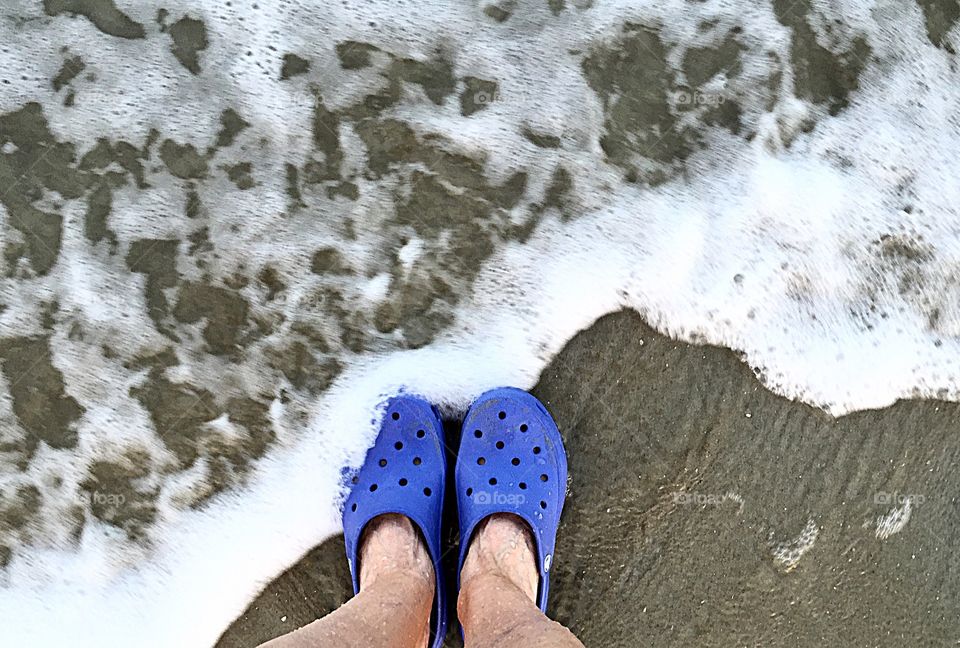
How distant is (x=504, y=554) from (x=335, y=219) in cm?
100

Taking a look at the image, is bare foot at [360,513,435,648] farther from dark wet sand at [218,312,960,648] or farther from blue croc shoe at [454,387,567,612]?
dark wet sand at [218,312,960,648]

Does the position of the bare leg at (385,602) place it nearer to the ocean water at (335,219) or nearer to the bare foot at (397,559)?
the bare foot at (397,559)

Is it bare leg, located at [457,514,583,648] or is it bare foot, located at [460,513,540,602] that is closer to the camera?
bare leg, located at [457,514,583,648]

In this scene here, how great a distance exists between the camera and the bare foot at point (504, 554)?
5.22 feet

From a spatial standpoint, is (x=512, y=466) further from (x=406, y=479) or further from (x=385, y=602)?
(x=385, y=602)

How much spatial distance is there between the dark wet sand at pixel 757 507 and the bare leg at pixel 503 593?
268 millimetres

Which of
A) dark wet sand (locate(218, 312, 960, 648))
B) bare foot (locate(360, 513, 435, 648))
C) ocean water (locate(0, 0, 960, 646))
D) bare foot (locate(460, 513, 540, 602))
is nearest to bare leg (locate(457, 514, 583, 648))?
bare foot (locate(460, 513, 540, 602))

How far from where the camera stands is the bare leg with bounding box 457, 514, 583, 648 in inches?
49.8

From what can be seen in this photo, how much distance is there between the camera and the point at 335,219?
179 cm

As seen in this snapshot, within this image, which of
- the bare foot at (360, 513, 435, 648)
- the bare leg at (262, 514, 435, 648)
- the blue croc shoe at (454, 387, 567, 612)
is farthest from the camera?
the blue croc shoe at (454, 387, 567, 612)

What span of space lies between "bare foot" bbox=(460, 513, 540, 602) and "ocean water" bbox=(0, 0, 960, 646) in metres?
0.34

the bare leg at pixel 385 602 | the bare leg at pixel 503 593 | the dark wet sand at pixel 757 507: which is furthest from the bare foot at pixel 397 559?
the dark wet sand at pixel 757 507

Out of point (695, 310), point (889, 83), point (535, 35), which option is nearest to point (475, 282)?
point (695, 310)

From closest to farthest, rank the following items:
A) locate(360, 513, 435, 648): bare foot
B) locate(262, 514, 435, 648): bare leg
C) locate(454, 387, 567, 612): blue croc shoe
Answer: locate(262, 514, 435, 648): bare leg
locate(360, 513, 435, 648): bare foot
locate(454, 387, 567, 612): blue croc shoe
